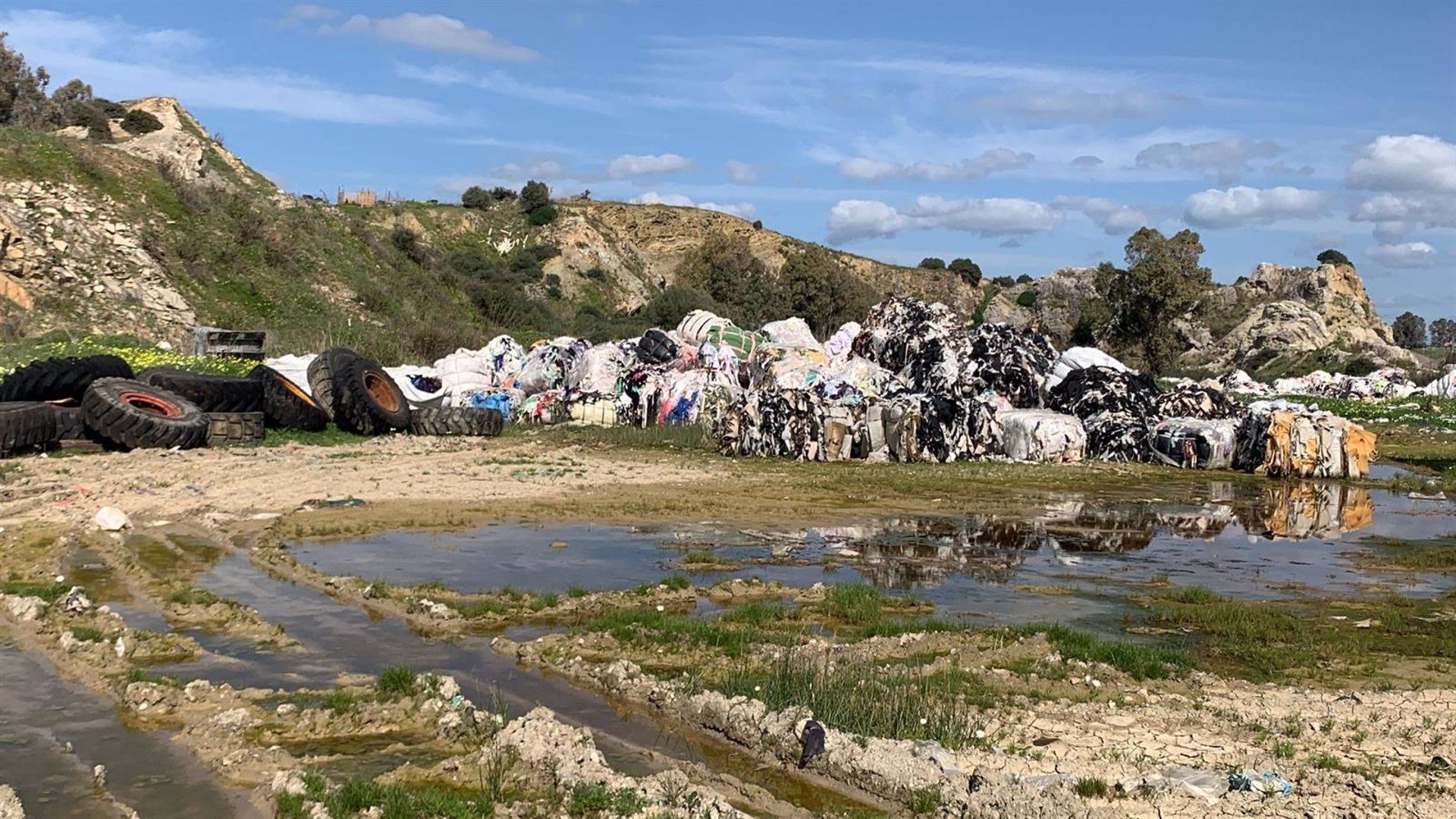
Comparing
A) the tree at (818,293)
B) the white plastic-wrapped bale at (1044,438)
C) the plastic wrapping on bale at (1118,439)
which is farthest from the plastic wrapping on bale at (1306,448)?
the tree at (818,293)

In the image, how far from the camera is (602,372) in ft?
81.4

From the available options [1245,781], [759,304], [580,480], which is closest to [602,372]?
[580,480]

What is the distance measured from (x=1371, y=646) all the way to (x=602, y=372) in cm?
1785

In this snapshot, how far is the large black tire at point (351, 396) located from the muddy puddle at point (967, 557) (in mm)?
8875

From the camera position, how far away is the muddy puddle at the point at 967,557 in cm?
1037

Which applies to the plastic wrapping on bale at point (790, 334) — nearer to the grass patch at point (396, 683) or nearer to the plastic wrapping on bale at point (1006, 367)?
the plastic wrapping on bale at point (1006, 367)

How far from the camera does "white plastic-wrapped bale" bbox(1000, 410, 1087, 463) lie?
2150 centimetres

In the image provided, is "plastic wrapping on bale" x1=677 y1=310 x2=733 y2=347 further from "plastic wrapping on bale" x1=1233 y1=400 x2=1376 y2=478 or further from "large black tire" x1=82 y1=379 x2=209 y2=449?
"large black tire" x1=82 y1=379 x2=209 y2=449

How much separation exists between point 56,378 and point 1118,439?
696 inches

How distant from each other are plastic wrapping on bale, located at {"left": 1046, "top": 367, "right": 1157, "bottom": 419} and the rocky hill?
52.9ft

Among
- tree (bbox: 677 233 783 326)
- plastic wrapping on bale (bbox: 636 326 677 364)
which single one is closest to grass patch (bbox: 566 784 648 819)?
plastic wrapping on bale (bbox: 636 326 677 364)

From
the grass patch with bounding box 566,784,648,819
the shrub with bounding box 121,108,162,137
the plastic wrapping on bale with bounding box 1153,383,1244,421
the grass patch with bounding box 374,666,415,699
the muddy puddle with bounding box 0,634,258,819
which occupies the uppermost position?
the shrub with bounding box 121,108,162,137

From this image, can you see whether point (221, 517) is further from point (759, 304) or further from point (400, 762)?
point (759, 304)

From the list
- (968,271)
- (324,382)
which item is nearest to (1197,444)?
(324,382)
